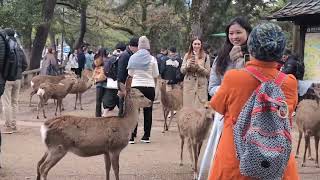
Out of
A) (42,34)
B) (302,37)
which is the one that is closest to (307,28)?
(302,37)

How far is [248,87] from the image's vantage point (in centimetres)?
333

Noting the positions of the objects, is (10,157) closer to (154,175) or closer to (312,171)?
(154,175)

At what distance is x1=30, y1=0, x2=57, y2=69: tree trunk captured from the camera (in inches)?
986

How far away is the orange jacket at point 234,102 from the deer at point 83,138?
373 cm

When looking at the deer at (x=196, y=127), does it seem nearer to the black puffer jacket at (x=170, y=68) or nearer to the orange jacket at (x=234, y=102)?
the orange jacket at (x=234, y=102)

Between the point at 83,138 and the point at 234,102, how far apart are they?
12.8 feet

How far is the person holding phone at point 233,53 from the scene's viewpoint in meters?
4.83

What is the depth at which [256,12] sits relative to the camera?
107 feet

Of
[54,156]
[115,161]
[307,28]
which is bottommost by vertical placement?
[115,161]

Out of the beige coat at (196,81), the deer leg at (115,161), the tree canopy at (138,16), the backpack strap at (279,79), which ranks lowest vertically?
the deer leg at (115,161)

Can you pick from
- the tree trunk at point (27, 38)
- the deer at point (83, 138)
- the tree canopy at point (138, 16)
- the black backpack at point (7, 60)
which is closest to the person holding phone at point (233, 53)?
the deer at point (83, 138)

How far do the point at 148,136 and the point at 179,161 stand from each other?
1.89 m

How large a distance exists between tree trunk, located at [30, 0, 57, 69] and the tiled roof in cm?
1328

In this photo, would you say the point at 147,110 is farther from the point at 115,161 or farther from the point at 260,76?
the point at 260,76
